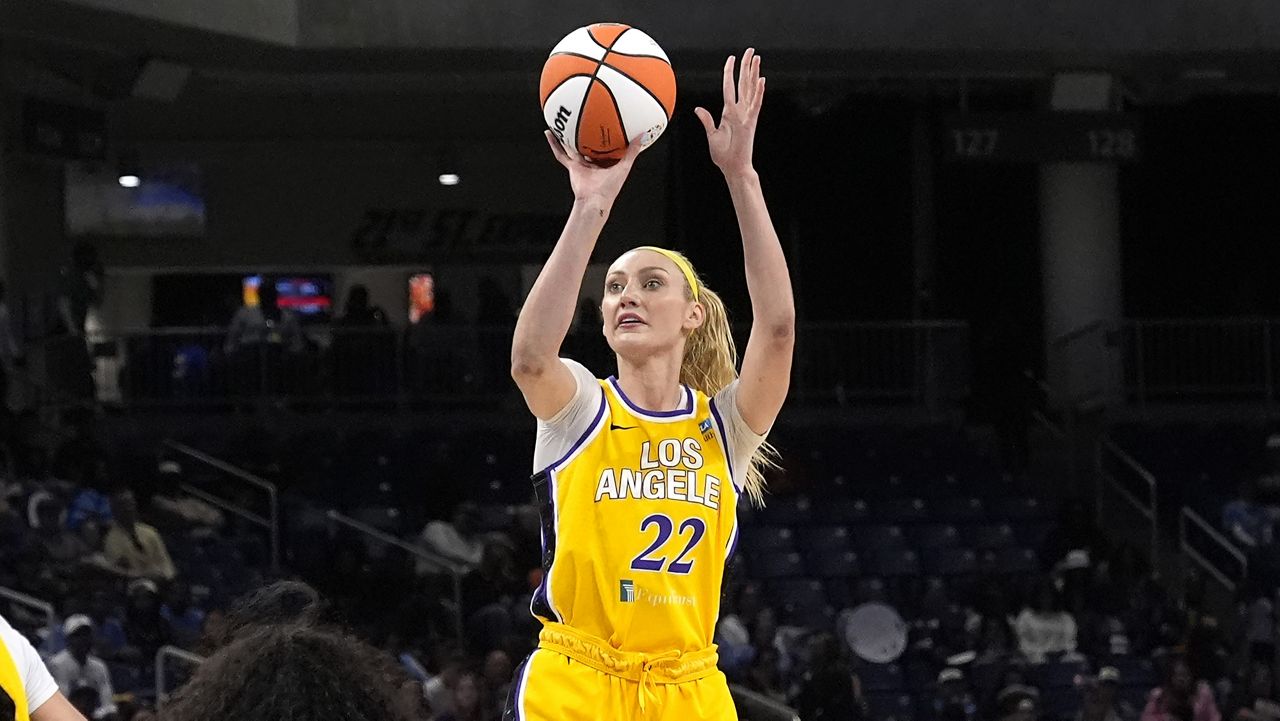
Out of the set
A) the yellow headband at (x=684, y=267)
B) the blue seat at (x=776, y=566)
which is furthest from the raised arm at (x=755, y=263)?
the blue seat at (x=776, y=566)

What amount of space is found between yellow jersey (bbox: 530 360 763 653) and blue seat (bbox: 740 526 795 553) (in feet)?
33.4

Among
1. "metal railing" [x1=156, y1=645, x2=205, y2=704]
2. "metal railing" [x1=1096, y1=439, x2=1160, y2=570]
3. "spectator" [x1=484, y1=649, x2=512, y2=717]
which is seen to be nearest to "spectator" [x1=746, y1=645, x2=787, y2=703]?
"spectator" [x1=484, y1=649, x2=512, y2=717]

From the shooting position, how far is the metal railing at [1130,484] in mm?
16641

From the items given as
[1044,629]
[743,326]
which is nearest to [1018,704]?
[1044,629]

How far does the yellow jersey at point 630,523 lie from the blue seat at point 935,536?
10.9 meters

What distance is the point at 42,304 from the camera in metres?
16.4

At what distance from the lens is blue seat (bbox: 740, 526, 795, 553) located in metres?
15.2

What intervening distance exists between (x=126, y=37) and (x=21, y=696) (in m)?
11.2

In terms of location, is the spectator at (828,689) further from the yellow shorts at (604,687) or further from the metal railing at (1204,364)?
the yellow shorts at (604,687)

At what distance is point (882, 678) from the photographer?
1341 cm

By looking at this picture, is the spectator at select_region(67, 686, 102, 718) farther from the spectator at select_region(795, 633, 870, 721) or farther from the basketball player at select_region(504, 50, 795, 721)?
the basketball player at select_region(504, 50, 795, 721)

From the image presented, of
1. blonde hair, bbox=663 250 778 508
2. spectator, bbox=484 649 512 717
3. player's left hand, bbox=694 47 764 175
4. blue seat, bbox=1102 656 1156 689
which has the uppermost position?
player's left hand, bbox=694 47 764 175

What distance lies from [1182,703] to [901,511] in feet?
12.1

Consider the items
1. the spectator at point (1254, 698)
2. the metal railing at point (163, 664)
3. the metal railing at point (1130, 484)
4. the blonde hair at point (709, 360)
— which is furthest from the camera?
the metal railing at point (1130, 484)
